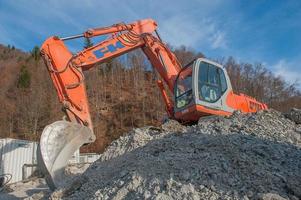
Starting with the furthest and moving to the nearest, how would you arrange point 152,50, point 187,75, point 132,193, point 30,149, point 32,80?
point 32,80 < point 30,149 < point 152,50 < point 187,75 < point 132,193

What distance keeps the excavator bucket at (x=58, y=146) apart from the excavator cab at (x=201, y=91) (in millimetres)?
2460

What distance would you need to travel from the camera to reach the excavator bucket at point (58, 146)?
22.5 feet

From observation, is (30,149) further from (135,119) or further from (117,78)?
(117,78)

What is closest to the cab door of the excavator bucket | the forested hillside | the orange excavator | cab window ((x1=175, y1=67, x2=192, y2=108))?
the orange excavator

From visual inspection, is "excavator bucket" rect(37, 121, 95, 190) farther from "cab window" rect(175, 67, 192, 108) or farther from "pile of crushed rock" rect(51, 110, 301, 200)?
"cab window" rect(175, 67, 192, 108)

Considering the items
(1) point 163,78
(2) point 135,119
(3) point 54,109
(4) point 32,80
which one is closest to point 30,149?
(1) point 163,78

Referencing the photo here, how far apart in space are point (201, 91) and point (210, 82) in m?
0.44

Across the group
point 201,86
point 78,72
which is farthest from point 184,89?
point 78,72

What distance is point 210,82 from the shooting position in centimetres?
913

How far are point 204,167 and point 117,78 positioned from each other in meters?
40.3

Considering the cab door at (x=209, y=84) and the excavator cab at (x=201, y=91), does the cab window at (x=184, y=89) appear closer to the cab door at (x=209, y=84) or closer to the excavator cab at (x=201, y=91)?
the excavator cab at (x=201, y=91)

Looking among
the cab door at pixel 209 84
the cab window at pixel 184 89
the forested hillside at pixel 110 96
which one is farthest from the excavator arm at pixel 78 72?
the forested hillside at pixel 110 96

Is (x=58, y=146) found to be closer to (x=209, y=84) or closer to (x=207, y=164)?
(x=207, y=164)

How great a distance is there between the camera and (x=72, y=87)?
27.3ft
